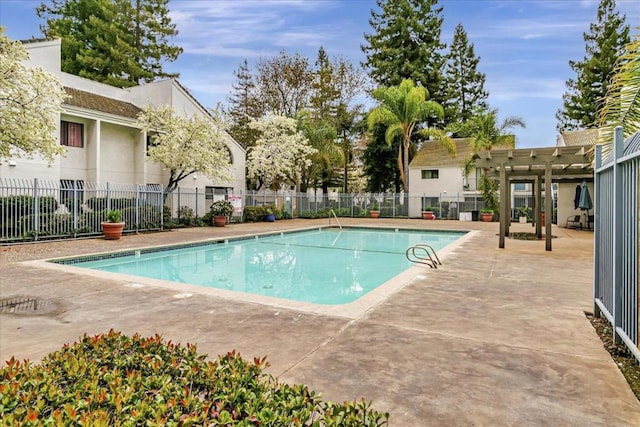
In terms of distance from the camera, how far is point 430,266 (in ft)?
26.4

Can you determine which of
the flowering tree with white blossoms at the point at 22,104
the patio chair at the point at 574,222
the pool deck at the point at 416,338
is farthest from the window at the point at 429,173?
the flowering tree with white blossoms at the point at 22,104

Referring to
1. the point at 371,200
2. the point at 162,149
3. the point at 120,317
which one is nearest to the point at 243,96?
the point at 371,200

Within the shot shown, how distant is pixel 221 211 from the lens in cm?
1952

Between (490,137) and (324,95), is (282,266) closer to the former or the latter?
(490,137)

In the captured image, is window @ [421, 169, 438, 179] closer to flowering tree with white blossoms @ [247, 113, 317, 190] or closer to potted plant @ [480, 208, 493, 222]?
potted plant @ [480, 208, 493, 222]

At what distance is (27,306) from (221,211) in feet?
48.0

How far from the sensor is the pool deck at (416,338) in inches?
103

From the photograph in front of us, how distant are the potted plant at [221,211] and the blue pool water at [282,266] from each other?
471cm

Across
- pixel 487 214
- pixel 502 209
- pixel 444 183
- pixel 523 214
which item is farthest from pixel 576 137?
pixel 502 209

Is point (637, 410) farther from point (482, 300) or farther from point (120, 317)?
point (120, 317)

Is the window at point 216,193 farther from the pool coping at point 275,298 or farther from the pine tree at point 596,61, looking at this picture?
the pine tree at point 596,61

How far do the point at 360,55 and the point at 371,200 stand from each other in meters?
15.5

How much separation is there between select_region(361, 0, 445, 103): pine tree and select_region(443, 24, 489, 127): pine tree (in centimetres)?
249

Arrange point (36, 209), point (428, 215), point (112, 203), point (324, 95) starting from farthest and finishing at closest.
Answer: point (324, 95) → point (428, 215) → point (112, 203) → point (36, 209)
